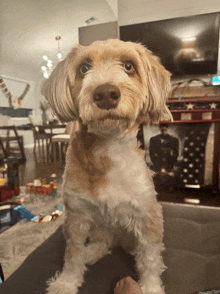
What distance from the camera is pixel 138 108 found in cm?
51

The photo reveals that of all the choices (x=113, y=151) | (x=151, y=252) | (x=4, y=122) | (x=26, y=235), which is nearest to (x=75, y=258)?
(x=151, y=252)

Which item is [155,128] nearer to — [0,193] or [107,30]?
[107,30]

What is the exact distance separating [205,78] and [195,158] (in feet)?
1.72

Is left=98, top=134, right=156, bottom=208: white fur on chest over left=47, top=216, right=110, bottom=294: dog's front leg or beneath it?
over

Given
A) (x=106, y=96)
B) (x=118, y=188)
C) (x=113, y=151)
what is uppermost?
(x=106, y=96)

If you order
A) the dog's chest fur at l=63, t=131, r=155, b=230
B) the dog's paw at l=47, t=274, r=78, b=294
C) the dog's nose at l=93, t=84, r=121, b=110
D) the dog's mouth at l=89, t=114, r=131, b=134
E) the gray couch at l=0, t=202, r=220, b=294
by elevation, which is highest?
the dog's nose at l=93, t=84, r=121, b=110

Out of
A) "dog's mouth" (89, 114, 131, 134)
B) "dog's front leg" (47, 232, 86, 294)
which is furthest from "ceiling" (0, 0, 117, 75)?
"dog's front leg" (47, 232, 86, 294)

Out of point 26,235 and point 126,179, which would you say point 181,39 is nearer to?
point 126,179

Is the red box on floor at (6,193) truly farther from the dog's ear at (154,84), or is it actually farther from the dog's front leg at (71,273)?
the dog's ear at (154,84)

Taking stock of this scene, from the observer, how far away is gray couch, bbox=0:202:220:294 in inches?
22.8

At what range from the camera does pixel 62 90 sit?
56cm

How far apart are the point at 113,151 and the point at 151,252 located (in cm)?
34

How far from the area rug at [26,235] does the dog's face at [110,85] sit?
471mm

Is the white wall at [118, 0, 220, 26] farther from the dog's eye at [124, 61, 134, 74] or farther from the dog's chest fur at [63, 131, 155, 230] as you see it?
the dog's chest fur at [63, 131, 155, 230]
